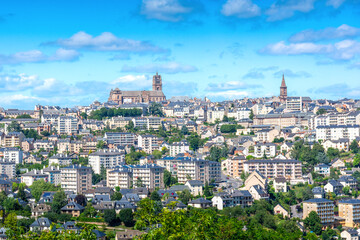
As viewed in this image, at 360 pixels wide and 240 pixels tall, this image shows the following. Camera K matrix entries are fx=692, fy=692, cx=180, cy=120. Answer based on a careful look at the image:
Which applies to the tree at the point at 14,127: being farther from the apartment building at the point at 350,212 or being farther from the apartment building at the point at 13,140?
the apartment building at the point at 350,212

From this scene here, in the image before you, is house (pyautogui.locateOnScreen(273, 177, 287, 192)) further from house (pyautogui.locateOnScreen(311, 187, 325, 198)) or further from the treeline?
the treeline

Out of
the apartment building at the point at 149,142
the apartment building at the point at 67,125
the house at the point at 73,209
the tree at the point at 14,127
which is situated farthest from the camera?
the apartment building at the point at 67,125

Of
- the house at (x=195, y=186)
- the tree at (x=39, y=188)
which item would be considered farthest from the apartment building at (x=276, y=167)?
the tree at (x=39, y=188)

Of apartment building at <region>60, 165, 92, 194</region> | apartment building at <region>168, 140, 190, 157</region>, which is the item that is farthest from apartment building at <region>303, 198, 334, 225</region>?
apartment building at <region>168, 140, 190, 157</region>

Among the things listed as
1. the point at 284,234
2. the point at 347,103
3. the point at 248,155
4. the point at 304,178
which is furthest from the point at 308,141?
the point at 284,234

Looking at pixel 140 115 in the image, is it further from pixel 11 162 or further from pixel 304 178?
pixel 304 178

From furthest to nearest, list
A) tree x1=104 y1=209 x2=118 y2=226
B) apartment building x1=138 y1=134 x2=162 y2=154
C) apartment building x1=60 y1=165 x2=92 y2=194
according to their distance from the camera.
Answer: apartment building x1=138 y1=134 x2=162 y2=154 < apartment building x1=60 y1=165 x2=92 y2=194 < tree x1=104 y1=209 x2=118 y2=226
